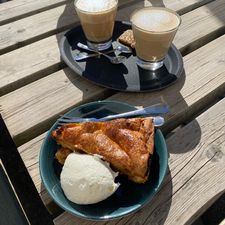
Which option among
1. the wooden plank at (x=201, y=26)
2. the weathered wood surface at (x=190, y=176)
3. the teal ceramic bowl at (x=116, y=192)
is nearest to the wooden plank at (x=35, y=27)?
the wooden plank at (x=201, y=26)

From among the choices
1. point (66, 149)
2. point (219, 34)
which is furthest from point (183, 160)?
point (219, 34)

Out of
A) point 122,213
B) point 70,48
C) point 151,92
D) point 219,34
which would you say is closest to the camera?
point 122,213

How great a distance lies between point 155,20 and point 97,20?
173 mm

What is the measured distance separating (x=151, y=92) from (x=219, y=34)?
18.0 inches

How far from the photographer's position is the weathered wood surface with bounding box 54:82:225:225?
0.70 meters

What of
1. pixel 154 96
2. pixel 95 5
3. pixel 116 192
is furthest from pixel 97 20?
pixel 116 192

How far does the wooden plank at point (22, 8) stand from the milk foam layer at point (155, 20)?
0.47 m

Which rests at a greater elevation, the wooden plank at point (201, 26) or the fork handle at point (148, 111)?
the fork handle at point (148, 111)

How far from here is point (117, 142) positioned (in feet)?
2.32

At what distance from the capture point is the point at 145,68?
1000 mm

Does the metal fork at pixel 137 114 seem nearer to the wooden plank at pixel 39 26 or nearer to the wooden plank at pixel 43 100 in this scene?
the wooden plank at pixel 43 100

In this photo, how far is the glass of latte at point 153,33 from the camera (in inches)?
36.8

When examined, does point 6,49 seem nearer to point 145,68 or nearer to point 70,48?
point 70,48

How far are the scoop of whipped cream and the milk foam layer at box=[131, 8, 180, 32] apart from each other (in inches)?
17.9
